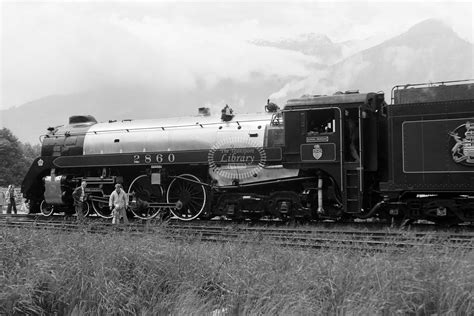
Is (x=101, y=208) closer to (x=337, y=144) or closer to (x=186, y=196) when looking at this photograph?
(x=186, y=196)

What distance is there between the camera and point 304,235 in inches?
377

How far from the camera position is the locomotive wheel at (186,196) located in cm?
1405

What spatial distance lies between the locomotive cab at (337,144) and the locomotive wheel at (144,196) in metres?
4.47

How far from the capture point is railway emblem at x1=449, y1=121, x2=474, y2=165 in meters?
10.1

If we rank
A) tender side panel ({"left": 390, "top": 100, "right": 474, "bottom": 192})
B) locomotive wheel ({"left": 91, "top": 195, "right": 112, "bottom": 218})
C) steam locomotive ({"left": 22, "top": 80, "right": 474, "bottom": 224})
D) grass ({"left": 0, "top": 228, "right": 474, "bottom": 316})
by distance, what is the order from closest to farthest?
grass ({"left": 0, "top": 228, "right": 474, "bottom": 316})
tender side panel ({"left": 390, "top": 100, "right": 474, "bottom": 192})
steam locomotive ({"left": 22, "top": 80, "right": 474, "bottom": 224})
locomotive wheel ({"left": 91, "top": 195, "right": 112, "bottom": 218})

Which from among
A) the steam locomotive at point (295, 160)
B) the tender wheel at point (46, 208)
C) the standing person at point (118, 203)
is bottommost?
the tender wheel at point (46, 208)

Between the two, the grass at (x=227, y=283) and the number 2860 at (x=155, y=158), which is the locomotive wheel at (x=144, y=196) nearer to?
the number 2860 at (x=155, y=158)

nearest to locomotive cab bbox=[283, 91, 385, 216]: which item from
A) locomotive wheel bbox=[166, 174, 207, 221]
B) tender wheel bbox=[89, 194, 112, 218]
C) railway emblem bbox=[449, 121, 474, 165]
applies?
railway emblem bbox=[449, 121, 474, 165]

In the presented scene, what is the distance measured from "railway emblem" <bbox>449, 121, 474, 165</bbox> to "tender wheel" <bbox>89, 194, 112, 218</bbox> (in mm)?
10093

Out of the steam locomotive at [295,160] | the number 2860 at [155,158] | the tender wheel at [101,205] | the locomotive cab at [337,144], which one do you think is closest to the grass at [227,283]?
the steam locomotive at [295,160]

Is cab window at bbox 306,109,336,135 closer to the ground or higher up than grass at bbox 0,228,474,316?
higher up

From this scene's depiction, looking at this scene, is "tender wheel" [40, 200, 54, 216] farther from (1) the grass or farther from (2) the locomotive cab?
(1) the grass

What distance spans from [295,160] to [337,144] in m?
1.17


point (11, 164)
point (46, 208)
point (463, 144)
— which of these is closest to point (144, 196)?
point (46, 208)
